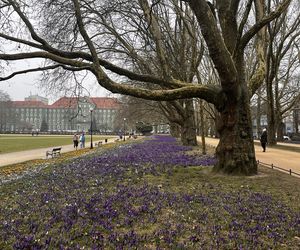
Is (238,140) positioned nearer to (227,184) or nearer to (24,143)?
(227,184)

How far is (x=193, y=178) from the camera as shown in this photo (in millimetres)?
9141

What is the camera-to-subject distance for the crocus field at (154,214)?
4.43m

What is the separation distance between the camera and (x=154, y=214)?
557cm

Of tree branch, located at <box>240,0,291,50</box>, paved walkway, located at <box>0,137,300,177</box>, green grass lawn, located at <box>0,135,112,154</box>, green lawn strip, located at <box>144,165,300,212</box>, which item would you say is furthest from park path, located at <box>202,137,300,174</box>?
green grass lawn, located at <box>0,135,112,154</box>

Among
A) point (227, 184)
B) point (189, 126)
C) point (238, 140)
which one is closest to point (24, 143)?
point (189, 126)

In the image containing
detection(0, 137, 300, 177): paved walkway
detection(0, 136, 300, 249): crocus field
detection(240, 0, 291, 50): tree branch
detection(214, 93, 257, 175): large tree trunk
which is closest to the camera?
detection(0, 136, 300, 249): crocus field

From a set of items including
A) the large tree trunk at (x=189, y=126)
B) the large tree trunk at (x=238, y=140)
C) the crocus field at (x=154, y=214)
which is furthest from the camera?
the large tree trunk at (x=189, y=126)

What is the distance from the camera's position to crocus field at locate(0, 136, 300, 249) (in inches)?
174

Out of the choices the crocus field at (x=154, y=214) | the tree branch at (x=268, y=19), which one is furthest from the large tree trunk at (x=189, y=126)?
the crocus field at (x=154, y=214)

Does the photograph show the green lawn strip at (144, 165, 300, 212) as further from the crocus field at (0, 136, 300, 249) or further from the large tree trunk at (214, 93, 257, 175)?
the large tree trunk at (214, 93, 257, 175)

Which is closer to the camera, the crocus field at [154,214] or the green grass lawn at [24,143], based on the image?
the crocus field at [154,214]

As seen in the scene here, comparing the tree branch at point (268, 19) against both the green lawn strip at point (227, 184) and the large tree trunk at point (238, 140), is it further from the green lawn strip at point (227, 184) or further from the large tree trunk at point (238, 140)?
the green lawn strip at point (227, 184)

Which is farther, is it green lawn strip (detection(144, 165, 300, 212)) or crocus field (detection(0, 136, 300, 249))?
green lawn strip (detection(144, 165, 300, 212))

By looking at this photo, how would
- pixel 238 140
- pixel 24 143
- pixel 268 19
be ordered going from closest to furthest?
pixel 268 19 → pixel 238 140 → pixel 24 143
